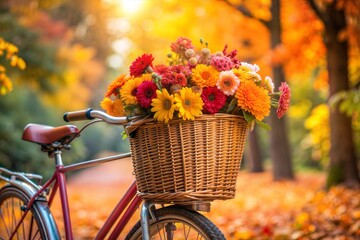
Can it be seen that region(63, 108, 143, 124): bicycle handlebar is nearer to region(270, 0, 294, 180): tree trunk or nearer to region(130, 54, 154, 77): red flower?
region(130, 54, 154, 77): red flower

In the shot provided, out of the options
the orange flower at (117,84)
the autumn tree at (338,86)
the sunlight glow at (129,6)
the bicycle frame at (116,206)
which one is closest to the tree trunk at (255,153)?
the autumn tree at (338,86)

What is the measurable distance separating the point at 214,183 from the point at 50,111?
16.8 m

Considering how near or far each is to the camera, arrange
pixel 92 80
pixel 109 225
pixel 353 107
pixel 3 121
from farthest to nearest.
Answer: pixel 92 80
pixel 3 121
pixel 353 107
pixel 109 225

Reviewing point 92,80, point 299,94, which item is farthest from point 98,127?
point 299,94

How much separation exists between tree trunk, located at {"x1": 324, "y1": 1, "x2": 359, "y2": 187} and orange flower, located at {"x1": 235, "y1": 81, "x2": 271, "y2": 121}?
23.5 ft

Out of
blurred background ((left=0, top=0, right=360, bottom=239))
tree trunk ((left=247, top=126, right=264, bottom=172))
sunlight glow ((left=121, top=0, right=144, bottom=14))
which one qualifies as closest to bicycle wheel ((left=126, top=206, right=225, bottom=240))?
blurred background ((left=0, top=0, right=360, bottom=239))

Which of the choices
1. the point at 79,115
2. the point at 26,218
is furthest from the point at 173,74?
the point at 26,218

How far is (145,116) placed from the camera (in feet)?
8.51

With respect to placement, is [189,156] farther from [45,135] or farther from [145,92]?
[45,135]

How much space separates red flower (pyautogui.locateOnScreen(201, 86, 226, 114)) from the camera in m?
2.52

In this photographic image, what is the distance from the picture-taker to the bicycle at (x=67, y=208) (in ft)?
8.86

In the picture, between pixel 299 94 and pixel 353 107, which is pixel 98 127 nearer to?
pixel 299 94

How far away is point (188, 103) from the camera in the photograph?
8.14ft

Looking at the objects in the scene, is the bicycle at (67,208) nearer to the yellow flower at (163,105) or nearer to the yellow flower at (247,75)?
the yellow flower at (163,105)
